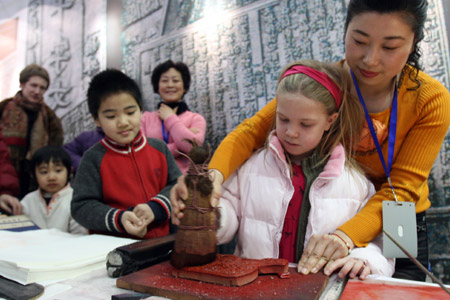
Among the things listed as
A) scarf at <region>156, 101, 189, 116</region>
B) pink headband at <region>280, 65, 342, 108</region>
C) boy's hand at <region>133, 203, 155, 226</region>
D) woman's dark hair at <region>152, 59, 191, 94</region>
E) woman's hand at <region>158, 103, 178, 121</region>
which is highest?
woman's dark hair at <region>152, 59, 191, 94</region>

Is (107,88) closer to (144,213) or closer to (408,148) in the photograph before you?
(144,213)

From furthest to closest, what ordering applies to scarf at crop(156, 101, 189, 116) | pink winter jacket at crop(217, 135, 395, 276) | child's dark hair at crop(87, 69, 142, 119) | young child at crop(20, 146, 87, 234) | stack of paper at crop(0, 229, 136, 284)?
scarf at crop(156, 101, 189, 116)
young child at crop(20, 146, 87, 234)
child's dark hair at crop(87, 69, 142, 119)
pink winter jacket at crop(217, 135, 395, 276)
stack of paper at crop(0, 229, 136, 284)

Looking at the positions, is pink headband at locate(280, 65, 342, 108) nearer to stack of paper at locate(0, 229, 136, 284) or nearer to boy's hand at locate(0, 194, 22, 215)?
stack of paper at locate(0, 229, 136, 284)

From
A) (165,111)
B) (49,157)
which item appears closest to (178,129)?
(165,111)

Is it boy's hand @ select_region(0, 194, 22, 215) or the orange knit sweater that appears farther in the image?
boy's hand @ select_region(0, 194, 22, 215)

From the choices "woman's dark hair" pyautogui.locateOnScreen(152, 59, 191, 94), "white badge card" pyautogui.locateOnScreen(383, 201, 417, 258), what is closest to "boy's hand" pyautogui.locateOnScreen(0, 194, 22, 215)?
"woman's dark hair" pyautogui.locateOnScreen(152, 59, 191, 94)

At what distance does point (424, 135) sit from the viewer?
1.42m

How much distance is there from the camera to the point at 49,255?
1.12 m

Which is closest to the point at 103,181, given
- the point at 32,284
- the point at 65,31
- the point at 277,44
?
the point at 32,284

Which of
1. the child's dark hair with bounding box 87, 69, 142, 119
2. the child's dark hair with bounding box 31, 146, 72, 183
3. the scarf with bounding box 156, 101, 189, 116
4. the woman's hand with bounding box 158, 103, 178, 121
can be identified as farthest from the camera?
the scarf with bounding box 156, 101, 189, 116

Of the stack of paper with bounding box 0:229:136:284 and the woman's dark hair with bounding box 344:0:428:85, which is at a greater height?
the woman's dark hair with bounding box 344:0:428:85

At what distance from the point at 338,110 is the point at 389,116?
250 mm

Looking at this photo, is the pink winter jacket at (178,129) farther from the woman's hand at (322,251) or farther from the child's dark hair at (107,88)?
the woman's hand at (322,251)

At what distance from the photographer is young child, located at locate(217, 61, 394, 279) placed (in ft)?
4.34
